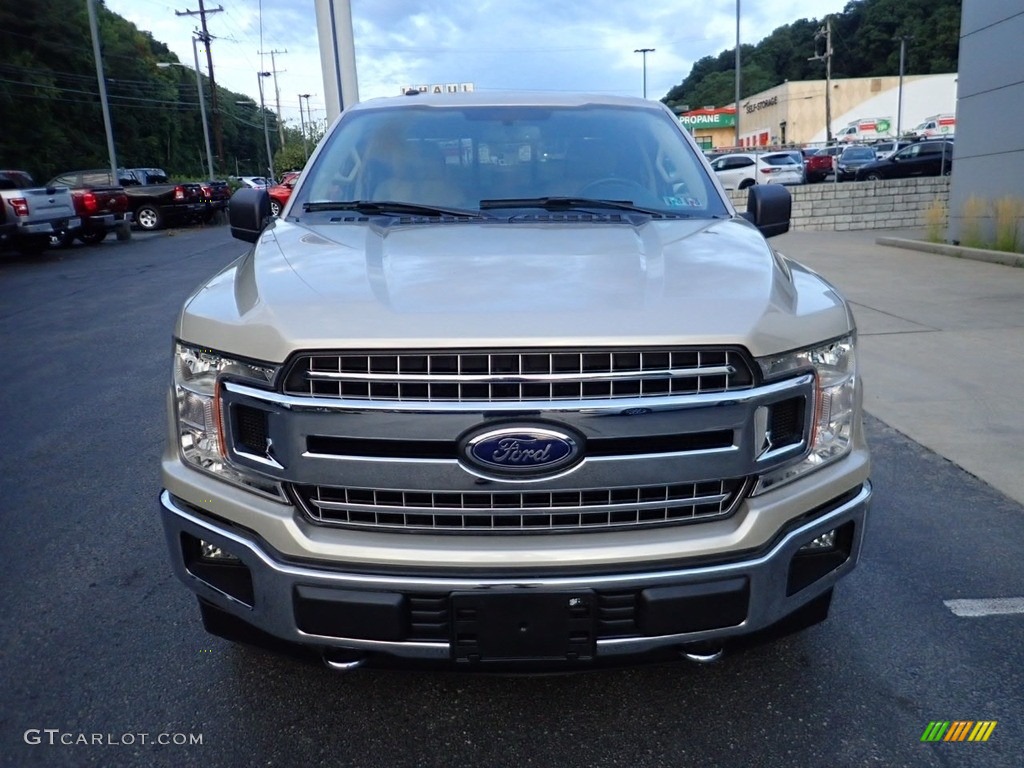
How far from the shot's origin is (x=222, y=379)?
2119 mm

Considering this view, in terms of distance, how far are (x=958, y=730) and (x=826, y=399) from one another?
1057 millimetres

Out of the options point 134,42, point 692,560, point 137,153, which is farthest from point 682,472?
point 134,42

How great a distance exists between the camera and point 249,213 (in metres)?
3.57

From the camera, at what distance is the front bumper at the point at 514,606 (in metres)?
1.98

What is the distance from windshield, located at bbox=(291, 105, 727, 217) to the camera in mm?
3332

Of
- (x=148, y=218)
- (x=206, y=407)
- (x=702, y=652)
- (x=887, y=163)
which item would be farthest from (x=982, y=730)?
(x=887, y=163)

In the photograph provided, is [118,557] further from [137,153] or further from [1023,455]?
[137,153]

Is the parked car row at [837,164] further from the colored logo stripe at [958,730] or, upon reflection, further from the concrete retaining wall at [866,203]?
the colored logo stripe at [958,730]

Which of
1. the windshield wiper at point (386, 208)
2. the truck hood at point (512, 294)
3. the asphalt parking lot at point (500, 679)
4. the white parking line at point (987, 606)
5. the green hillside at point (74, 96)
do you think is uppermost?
the green hillside at point (74, 96)

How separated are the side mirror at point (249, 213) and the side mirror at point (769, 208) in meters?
1.96

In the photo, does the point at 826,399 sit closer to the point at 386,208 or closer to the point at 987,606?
the point at 987,606

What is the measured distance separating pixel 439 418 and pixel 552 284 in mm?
499

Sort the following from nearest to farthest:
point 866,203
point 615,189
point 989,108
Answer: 1. point 615,189
2. point 989,108
3. point 866,203

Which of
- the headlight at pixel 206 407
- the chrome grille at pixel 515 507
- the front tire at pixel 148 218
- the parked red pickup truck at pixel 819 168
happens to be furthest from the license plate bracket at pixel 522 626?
the parked red pickup truck at pixel 819 168
